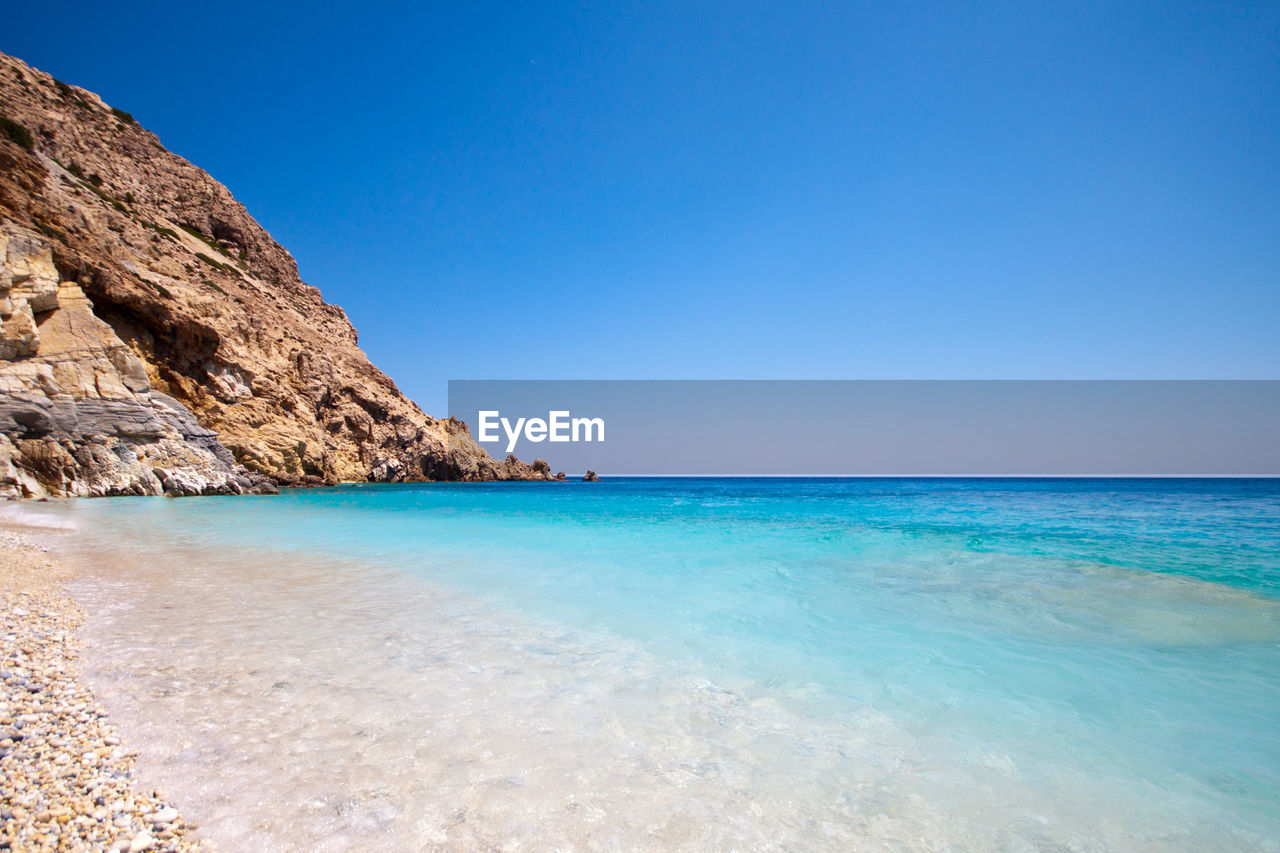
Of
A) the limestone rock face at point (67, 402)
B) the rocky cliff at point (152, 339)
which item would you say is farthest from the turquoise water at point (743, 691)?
the rocky cliff at point (152, 339)

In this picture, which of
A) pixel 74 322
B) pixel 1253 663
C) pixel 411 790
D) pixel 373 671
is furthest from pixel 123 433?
pixel 1253 663

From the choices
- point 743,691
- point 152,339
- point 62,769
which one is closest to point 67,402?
point 152,339

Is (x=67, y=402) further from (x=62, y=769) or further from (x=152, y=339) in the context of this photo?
(x=62, y=769)

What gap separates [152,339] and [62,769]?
3592 cm

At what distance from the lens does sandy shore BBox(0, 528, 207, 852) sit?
76.5 inches

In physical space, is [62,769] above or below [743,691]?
above

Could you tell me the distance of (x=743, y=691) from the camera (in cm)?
416

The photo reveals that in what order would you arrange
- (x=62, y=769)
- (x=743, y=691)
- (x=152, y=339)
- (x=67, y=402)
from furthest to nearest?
→ (x=152, y=339)
(x=67, y=402)
(x=743, y=691)
(x=62, y=769)

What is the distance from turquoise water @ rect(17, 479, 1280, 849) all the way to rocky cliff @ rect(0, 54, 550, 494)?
1627 centimetres

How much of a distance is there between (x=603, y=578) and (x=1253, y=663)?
705 cm

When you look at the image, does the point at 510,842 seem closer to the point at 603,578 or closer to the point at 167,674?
the point at 167,674

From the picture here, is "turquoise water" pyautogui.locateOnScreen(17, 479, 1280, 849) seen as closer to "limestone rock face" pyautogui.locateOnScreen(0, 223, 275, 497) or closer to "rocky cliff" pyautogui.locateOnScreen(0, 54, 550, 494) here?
"limestone rock face" pyautogui.locateOnScreen(0, 223, 275, 497)

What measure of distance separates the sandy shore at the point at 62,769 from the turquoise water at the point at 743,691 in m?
0.22

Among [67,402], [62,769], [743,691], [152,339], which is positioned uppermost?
[152,339]
